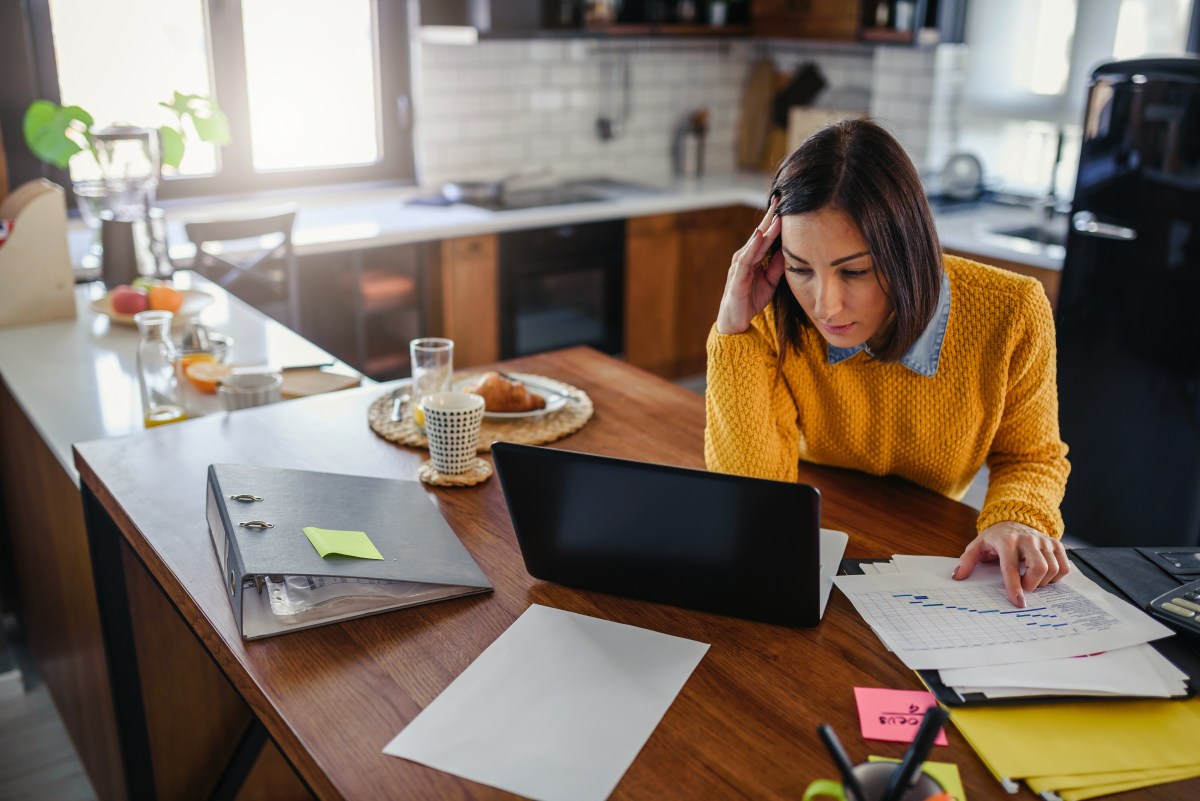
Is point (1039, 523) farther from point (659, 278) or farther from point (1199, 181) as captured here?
point (659, 278)

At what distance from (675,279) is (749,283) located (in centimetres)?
318

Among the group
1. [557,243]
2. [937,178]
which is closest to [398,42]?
[557,243]

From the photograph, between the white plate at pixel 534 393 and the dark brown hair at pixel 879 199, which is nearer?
the dark brown hair at pixel 879 199

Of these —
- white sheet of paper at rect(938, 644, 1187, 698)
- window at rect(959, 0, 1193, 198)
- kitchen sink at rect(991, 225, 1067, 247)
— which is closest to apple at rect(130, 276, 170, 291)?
white sheet of paper at rect(938, 644, 1187, 698)

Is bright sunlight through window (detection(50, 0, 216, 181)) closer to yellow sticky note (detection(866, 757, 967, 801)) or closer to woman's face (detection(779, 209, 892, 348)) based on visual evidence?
woman's face (detection(779, 209, 892, 348))

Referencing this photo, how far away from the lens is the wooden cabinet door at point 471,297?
13.6ft

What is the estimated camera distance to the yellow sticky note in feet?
3.27

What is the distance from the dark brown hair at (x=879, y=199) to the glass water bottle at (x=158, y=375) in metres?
1.24

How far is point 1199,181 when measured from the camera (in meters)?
2.93


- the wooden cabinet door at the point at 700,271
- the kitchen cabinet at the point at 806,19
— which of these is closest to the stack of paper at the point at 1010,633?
the wooden cabinet door at the point at 700,271

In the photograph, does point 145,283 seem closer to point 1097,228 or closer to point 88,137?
point 88,137

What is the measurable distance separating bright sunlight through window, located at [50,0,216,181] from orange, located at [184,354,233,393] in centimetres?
186

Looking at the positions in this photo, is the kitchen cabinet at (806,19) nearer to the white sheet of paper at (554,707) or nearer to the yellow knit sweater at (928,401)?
the yellow knit sweater at (928,401)

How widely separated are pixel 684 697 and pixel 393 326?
3242 mm
